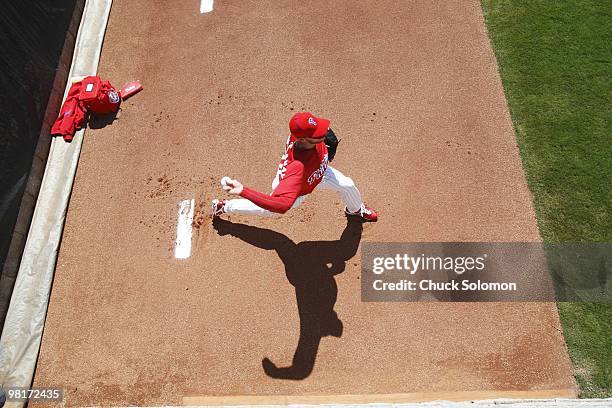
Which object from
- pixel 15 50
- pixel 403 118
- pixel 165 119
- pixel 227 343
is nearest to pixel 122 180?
pixel 165 119

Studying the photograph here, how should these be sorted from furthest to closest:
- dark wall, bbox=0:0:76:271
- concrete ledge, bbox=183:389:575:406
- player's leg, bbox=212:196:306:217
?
dark wall, bbox=0:0:76:271, player's leg, bbox=212:196:306:217, concrete ledge, bbox=183:389:575:406

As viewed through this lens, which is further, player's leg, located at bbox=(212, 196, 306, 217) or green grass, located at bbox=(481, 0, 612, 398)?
player's leg, located at bbox=(212, 196, 306, 217)

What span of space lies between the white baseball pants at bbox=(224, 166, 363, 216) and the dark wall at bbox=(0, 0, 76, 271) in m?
2.59

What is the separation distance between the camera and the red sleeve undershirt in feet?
12.9

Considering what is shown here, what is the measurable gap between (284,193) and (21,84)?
4.09 metres

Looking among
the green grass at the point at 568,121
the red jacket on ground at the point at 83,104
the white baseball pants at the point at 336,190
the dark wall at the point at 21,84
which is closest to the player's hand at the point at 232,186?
the white baseball pants at the point at 336,190

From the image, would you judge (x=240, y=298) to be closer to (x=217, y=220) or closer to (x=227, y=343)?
(x=227, y=343)

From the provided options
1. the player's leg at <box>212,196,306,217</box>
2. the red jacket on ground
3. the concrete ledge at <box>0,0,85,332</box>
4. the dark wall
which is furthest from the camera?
the red jacket on ground

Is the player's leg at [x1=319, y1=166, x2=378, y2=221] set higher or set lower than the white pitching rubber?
higher

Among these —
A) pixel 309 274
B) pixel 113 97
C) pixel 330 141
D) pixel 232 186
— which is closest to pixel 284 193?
pixel 232 186

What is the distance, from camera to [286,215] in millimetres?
5605

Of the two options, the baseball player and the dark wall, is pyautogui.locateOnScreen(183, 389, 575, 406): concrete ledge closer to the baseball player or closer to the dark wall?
the baseball player

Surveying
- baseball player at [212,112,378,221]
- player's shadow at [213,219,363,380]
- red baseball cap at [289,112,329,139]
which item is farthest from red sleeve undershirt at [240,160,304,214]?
player's shadow at [213,219,363,380]

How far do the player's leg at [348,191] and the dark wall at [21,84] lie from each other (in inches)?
145
